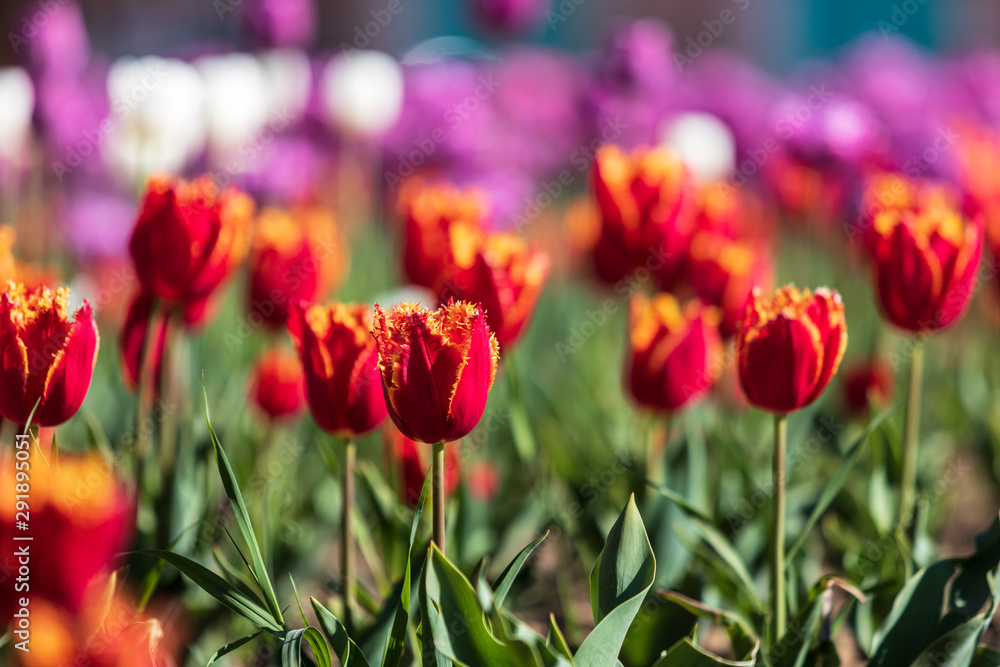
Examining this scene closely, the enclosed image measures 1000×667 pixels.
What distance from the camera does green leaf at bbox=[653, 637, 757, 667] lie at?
948mm

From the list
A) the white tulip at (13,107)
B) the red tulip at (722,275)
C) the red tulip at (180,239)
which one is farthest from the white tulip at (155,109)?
the red tulip at (722,275)

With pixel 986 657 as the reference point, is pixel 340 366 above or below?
above

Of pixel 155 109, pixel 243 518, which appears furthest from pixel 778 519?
pixel 155 109

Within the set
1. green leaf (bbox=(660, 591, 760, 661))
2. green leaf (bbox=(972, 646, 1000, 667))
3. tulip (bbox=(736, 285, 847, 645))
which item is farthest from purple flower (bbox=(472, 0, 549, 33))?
green leaf (bbox=(972, 646, 1000, 667))

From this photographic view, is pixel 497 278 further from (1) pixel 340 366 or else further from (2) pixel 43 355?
(2) pixel 43 355

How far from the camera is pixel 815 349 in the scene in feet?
3.48

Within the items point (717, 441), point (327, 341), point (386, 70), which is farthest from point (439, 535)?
point (386, 70)

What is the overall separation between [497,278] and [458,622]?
49 cm

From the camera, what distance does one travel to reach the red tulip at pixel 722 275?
178cm

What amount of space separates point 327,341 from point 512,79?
5373 mm

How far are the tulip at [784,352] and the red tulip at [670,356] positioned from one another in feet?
1.16

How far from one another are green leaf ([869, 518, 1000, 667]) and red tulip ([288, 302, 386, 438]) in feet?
2.26

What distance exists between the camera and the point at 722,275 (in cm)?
179

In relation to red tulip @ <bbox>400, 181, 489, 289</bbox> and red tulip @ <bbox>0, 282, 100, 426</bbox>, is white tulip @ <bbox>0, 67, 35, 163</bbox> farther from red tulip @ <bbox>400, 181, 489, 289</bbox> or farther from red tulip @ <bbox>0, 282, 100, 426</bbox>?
red tulip @ <bbox>0, 282, 100, 426</bbox>
